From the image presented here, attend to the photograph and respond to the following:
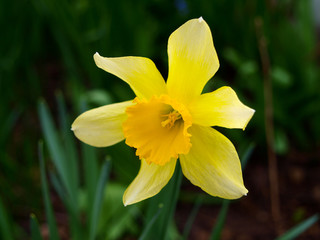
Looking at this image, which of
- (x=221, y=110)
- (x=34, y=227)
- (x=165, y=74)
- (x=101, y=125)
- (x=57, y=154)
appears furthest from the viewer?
(x=165, y=74)

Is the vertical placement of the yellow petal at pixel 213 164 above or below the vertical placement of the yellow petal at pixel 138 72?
below

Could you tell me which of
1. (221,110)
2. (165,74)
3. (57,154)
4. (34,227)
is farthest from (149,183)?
(165,74)

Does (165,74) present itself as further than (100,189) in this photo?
Yes

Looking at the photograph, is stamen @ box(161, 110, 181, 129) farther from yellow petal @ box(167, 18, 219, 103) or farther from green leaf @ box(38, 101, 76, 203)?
green leaf @ box(38, 101, 76, 203)

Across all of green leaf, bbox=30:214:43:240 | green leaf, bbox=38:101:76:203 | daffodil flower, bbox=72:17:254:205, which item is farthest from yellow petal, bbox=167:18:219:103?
green leaf, bbox=38:101:76:203

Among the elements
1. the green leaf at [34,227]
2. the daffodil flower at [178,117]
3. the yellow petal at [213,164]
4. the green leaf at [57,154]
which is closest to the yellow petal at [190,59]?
the daffodil flower at [178,117]

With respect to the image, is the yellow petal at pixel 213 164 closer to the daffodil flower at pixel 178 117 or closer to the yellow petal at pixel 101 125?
the daffodil flower at pixel 178 117

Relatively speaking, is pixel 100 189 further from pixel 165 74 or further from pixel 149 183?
pixel 165 74
